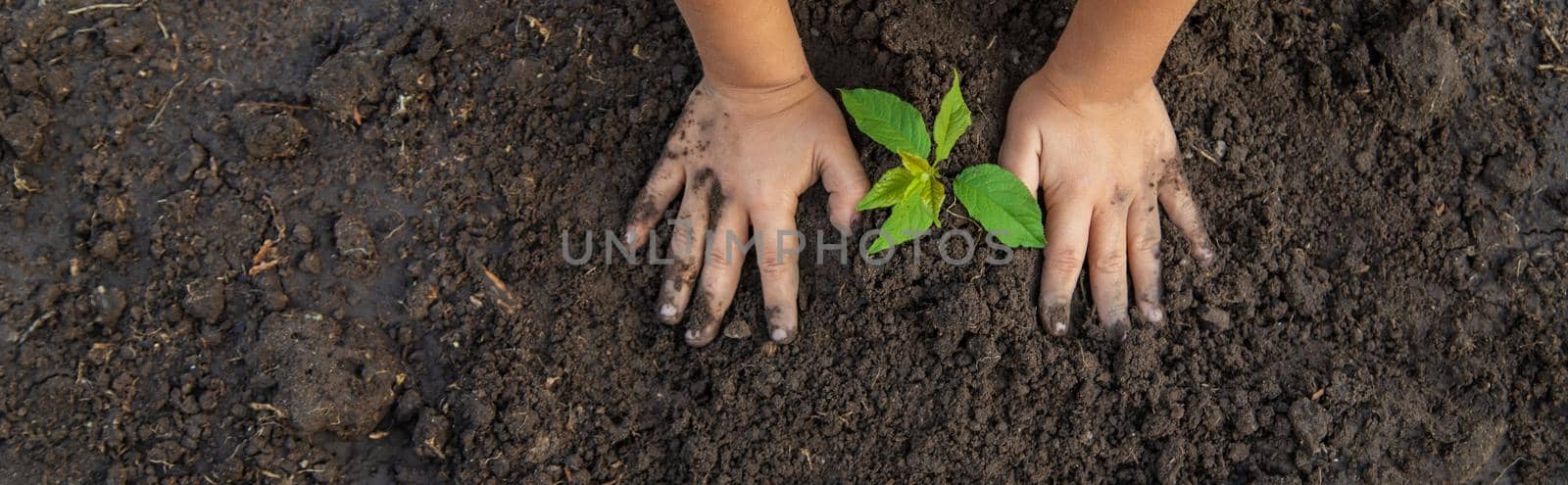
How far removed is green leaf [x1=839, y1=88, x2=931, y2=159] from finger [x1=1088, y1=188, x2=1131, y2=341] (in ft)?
1.50

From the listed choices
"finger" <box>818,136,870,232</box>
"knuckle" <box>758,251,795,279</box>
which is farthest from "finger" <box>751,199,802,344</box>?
"finger" <box>818,136,870,232</box>

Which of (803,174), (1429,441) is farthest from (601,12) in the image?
(1429,441)

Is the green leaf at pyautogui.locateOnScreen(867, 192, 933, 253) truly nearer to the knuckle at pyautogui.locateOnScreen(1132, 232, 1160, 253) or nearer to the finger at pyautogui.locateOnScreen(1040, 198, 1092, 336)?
the finger at pyautogui.locateOnScreen(1040, 198, 1092, 336)

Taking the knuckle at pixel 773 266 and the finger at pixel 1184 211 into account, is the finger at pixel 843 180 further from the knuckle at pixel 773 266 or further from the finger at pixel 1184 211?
the finger at pixel 1184 211

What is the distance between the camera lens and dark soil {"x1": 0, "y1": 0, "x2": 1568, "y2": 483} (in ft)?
6.64

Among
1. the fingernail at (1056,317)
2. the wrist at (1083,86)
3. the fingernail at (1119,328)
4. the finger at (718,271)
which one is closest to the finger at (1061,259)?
the fingernail at (1056,317)

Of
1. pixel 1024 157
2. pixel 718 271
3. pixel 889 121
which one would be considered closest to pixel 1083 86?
pixel 1024 157

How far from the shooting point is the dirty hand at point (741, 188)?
81.0 inches

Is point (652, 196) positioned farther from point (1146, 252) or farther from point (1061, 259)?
point (1146, 252)

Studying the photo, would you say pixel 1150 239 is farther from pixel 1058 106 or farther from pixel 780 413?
pixel 780 413

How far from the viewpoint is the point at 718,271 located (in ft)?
6.95

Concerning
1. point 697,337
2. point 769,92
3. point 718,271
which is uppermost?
point 769,92

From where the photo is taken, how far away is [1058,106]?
2031 mm

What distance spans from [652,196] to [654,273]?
0.17m
